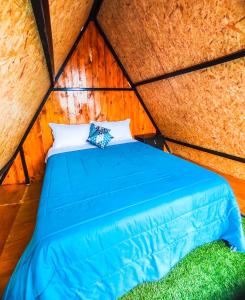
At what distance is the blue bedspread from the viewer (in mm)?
915

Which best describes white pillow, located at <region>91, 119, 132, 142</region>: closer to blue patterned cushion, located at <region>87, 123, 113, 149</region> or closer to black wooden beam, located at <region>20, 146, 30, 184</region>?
blue patterned cushion, located at <region>87, 123, 113, 149</region>

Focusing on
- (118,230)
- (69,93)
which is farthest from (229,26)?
(69,93)

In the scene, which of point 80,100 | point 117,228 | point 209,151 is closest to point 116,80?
point 80,100

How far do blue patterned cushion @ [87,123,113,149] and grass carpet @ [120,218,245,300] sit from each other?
176 centimetres

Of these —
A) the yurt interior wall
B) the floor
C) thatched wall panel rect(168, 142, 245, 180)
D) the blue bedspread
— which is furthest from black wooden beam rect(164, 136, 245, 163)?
the blue bedspread

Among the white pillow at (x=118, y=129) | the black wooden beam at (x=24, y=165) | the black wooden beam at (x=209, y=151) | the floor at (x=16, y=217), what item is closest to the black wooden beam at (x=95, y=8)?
the white pillow at (x=118, y=129)

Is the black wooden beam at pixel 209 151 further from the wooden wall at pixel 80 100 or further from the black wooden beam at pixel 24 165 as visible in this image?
the black wooden beam at pixel 24 165

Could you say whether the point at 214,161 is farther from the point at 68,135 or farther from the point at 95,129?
the point at 68,135

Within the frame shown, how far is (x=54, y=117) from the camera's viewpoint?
112 inches

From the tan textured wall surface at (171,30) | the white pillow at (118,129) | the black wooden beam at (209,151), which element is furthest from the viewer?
the white pillow at (118,129)

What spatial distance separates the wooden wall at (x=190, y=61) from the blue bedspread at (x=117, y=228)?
3.12 feet

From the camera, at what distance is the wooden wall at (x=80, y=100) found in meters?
2.78

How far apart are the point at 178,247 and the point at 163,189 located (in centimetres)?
43

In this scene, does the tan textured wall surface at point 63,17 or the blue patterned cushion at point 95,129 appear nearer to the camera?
the tan textured wall surface at point 63,17
